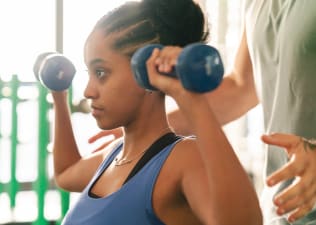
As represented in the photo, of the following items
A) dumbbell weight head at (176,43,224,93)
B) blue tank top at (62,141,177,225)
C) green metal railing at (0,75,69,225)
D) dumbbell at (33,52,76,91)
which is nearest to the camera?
dumbbell weight head at (176,43,224,93)

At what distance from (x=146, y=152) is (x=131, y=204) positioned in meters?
0.10

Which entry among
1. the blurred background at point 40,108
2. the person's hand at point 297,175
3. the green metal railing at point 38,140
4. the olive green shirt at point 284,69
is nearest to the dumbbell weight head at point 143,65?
the person's hand at point 297,175

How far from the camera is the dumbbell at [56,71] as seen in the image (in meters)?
1.13

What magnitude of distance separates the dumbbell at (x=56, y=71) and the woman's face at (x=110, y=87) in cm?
21

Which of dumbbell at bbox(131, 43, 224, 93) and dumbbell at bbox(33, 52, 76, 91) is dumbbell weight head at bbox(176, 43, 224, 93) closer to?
dumbbell at bbox(131, 43, 224, 93)

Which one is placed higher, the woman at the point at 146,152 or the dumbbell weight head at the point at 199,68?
the dumbbell weight head at the point at 199,68

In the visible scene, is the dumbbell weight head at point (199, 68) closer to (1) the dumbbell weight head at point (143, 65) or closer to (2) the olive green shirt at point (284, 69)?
(1) the dumbbell weight head at point (143, 65)

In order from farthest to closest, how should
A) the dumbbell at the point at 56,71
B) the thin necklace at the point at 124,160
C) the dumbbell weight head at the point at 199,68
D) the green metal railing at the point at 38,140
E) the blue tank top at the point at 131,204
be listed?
the green metal railing at the point at 38,140 → the dumbbell at the point at 56,71 → the thin necklace at the point at 124,160 → the blue tank top at the point at 131,204 → the dumbbell weight head at the point at 199,68

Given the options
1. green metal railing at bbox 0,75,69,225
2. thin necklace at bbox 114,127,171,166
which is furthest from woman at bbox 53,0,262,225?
green metal railing at bbox 0,75,69,225

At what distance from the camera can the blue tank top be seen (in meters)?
0.84

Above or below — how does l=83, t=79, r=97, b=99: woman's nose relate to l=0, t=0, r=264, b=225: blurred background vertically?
above

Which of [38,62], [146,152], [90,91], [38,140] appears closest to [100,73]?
[90,91]

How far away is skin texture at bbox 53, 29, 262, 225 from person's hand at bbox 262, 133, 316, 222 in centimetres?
4

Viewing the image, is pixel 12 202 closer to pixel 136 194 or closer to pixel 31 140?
pixel 31 140
